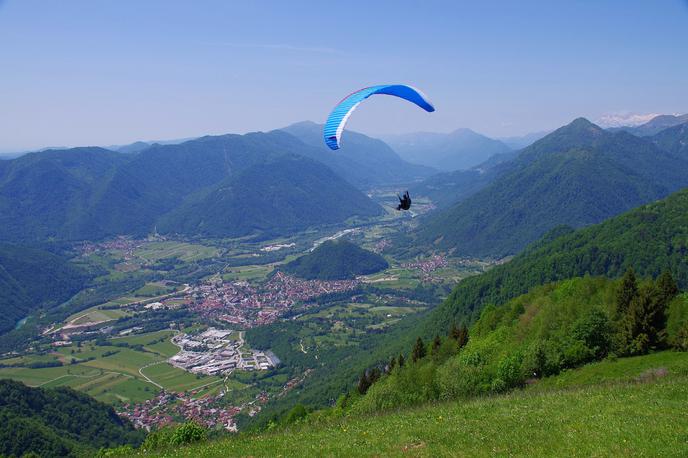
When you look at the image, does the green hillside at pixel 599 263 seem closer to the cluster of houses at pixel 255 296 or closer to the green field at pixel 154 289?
the cluster of houses at pixel 255 296

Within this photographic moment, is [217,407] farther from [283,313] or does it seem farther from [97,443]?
[283,313]

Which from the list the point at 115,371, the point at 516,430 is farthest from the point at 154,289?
the point at 516,430

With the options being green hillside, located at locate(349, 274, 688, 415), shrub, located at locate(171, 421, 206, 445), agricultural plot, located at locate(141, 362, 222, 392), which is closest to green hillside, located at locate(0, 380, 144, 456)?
agricultural plot, located at locate(141, 362, 222, 392)

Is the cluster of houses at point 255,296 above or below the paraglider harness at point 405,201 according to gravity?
below

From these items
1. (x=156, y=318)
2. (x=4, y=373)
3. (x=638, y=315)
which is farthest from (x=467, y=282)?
(x=4, y=373)

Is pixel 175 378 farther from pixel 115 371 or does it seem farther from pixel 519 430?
pixel 519 430

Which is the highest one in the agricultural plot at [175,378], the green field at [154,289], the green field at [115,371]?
the green field at [154,289]

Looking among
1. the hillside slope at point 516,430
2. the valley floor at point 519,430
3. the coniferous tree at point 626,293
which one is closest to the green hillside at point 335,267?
the coniferous tree at point 626,293
